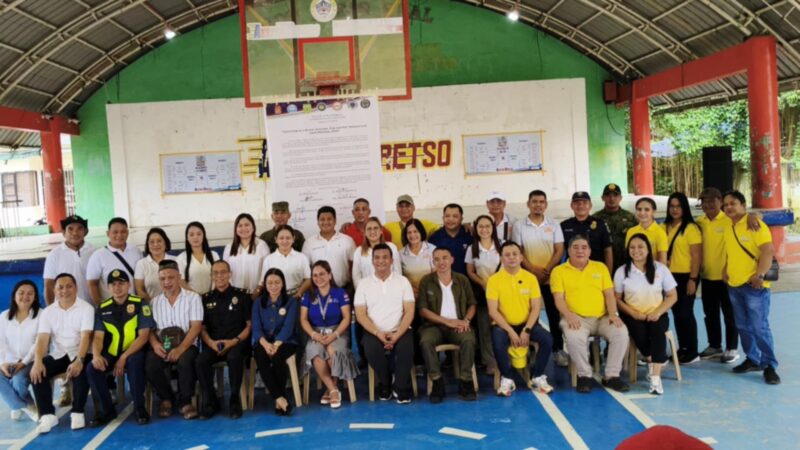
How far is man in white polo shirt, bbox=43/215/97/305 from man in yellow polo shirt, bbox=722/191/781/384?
16.6 feet

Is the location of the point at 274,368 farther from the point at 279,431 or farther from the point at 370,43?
the point at 370,43

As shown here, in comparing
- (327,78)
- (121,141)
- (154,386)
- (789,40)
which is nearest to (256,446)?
(154,386)

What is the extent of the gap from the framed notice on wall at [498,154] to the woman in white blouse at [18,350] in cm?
1156

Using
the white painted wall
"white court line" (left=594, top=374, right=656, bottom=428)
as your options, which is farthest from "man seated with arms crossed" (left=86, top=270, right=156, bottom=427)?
the white painted wall

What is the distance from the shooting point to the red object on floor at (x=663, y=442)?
0.79 m

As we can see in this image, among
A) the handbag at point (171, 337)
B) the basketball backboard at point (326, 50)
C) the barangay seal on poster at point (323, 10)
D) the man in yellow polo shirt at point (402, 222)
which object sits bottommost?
the handbag at point (171, 337)

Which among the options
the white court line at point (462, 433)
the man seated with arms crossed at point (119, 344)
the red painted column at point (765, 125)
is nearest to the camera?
the white court line at point (462, 433)

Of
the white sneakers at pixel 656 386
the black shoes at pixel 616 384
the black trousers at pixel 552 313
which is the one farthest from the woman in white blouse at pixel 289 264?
the white sneakers at pixel 656 386

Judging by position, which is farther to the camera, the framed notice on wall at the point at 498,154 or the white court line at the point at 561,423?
the framed notice on wall at the point at 498,154

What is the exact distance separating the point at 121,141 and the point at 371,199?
35.2 feet

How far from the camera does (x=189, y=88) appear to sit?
16109mm

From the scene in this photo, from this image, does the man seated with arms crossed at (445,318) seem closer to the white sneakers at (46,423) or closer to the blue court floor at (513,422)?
the blue court floor at (513,422)

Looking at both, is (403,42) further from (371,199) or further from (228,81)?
(228,81)

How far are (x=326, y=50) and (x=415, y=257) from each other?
2.86 metres
